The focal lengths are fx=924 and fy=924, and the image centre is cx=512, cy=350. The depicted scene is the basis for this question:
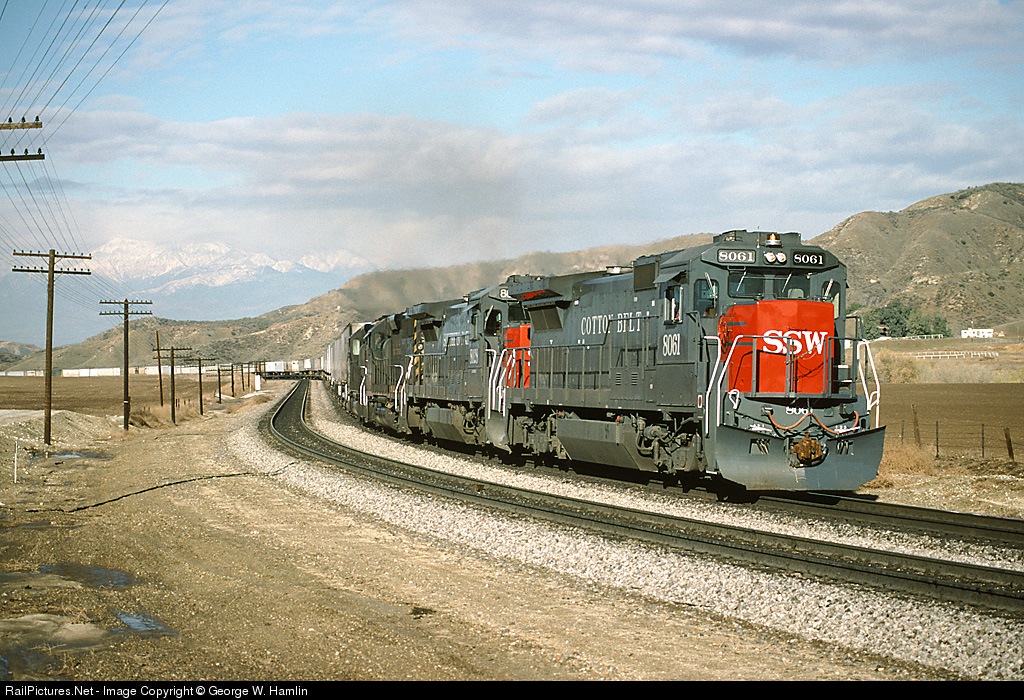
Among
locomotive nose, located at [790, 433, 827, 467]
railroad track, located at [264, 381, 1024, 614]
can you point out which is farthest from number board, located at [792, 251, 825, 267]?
railroad track, located at [264, 381, 1024, 614]

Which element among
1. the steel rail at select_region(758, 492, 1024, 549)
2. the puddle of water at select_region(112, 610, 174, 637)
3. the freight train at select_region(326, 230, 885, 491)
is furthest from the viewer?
the freight train at select_region(326, 230, 885, 491)

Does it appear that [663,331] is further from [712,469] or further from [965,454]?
[965,454]

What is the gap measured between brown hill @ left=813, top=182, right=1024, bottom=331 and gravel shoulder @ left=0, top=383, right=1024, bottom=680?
11644 centimetres

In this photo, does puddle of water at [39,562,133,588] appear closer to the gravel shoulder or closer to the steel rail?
the gravel shoulder

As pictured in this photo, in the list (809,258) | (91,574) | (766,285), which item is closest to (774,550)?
(766,285)

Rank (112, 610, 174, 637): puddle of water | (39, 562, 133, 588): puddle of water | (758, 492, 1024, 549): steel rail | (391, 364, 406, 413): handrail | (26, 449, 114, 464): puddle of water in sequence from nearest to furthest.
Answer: (112, 610, 174, 637): puddle of water, (39, 562, 133, 588): puddle of water, (758, 492, 1024, 549): steel rail, (26, 449, 114, 464): puddle of water, (391, 364, 406, 413): handrail

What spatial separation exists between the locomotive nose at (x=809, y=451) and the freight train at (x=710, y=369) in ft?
0.09

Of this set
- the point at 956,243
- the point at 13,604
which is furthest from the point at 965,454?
the point at 956,243

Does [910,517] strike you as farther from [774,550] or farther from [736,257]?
[736,257]

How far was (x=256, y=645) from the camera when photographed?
7973mm

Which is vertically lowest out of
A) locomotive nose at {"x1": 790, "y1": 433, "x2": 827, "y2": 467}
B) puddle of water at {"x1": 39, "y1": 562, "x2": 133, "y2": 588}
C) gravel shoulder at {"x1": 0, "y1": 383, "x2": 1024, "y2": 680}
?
puddle of water at {"x1": 39, "y1": 562, "x2": 133, "y2": 588}

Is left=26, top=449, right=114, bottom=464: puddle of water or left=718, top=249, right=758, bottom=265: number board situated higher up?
left=718, top=249, right=758, bottom=265: number board

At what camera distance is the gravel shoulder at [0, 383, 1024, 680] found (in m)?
7.33

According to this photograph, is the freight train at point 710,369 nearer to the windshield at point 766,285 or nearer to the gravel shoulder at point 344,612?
the windshield at point 766,285
